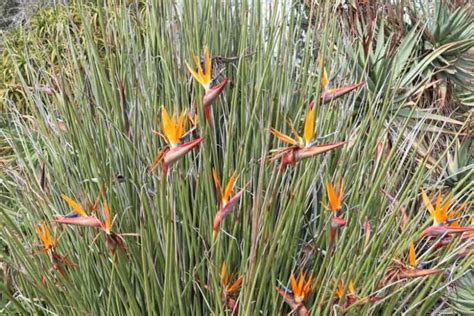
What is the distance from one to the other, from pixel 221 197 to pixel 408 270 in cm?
38

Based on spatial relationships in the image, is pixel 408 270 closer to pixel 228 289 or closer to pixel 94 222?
pixel 228 289

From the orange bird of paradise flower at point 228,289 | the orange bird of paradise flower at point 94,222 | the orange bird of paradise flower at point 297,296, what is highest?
the orange bird of paradise flower at point 94,222

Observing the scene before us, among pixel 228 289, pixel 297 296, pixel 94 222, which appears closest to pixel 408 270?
pixel 297 296

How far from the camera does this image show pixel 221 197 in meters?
1.12

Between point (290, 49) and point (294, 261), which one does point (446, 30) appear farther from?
point (294, 261)

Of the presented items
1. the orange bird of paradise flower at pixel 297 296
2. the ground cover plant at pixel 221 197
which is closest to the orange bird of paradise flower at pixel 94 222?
the ground cover plant at pixel 221 197

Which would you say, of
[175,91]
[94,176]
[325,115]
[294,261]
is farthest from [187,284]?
[325,115]

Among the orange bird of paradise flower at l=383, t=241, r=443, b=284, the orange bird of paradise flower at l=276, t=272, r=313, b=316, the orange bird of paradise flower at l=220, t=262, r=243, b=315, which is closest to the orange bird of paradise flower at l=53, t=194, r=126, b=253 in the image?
the orange bird of paradise flower at l=220, t=262, r=243, b=315

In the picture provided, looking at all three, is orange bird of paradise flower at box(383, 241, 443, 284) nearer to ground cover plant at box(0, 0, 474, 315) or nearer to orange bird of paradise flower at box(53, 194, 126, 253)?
ground cover plant at box(0, 0, 474, 315)

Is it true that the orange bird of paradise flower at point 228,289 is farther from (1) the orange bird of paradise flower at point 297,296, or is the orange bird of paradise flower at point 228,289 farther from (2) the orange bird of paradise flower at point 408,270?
(2) the orange bird of paradise flower at point 408,270

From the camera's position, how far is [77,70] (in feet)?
6.46

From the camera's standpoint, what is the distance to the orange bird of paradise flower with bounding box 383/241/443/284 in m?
1.08

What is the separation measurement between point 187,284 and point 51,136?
75 cm

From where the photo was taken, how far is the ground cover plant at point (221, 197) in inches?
46.4
